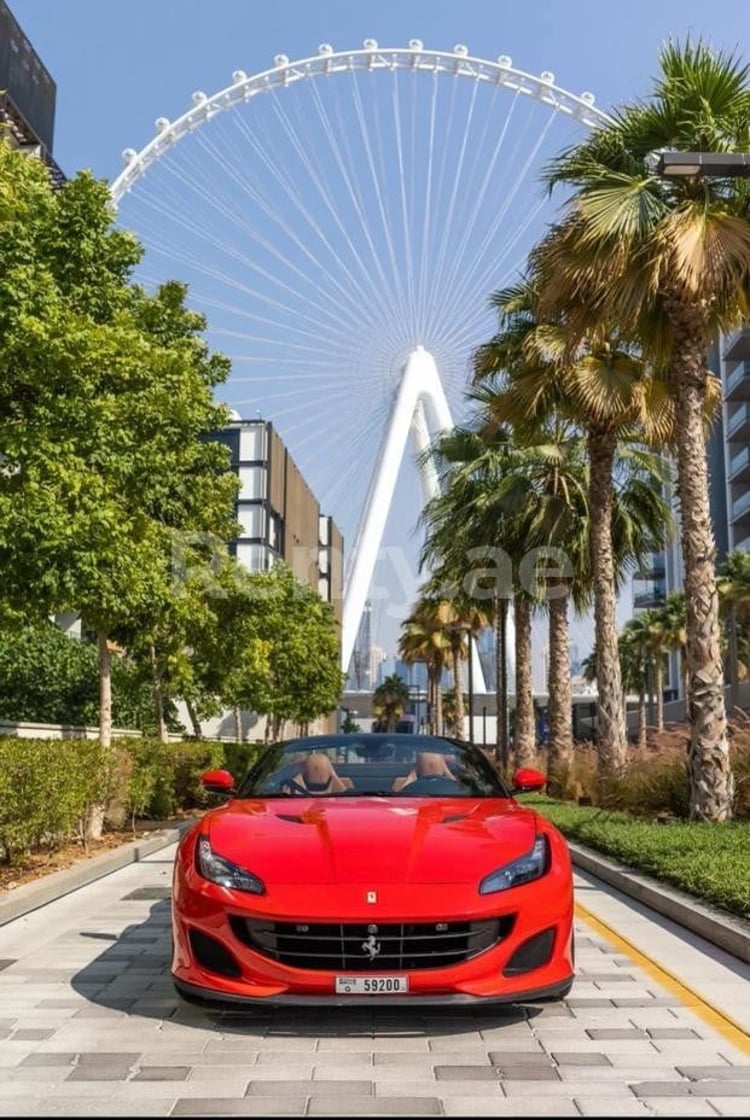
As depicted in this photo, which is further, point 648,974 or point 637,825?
point 637,825

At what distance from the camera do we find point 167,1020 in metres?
5.13

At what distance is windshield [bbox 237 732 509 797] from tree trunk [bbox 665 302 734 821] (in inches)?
278

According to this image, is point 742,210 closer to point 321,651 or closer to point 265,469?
point 321,651

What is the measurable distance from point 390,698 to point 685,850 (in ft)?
353

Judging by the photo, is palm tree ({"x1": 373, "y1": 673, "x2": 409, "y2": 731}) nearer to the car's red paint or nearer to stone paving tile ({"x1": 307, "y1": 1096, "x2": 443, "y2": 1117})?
the car's red paint

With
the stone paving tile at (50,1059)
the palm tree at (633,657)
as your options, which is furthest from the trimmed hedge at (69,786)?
→ the palm tree at (633,657)

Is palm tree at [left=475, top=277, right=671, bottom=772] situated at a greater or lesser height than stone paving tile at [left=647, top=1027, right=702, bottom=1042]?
greater

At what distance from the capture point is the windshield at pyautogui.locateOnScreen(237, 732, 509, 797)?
6.38 metres

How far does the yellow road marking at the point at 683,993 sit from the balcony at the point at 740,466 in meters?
56.3

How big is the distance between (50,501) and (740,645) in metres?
61.4

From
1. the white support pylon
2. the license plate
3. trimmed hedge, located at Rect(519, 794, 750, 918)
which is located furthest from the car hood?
the white support pylon

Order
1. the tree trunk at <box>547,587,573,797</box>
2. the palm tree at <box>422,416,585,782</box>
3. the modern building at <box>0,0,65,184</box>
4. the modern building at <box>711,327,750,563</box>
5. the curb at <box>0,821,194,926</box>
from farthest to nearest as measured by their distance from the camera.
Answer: the modern building at <box>711,327,750,563</box> → the modern building at <box>0,0,65,184</box> → the palm tree at <box>422,416,585,782</box> → the tree trunk at <box>547,587,573,797</box> → the curb at <box>0,821,194,926</box>

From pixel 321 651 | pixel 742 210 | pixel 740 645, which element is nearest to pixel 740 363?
pixel 740 645

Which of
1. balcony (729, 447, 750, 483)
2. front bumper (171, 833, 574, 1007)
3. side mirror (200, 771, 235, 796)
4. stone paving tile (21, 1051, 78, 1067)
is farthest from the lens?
balcony (729, 447, 750, 483)
